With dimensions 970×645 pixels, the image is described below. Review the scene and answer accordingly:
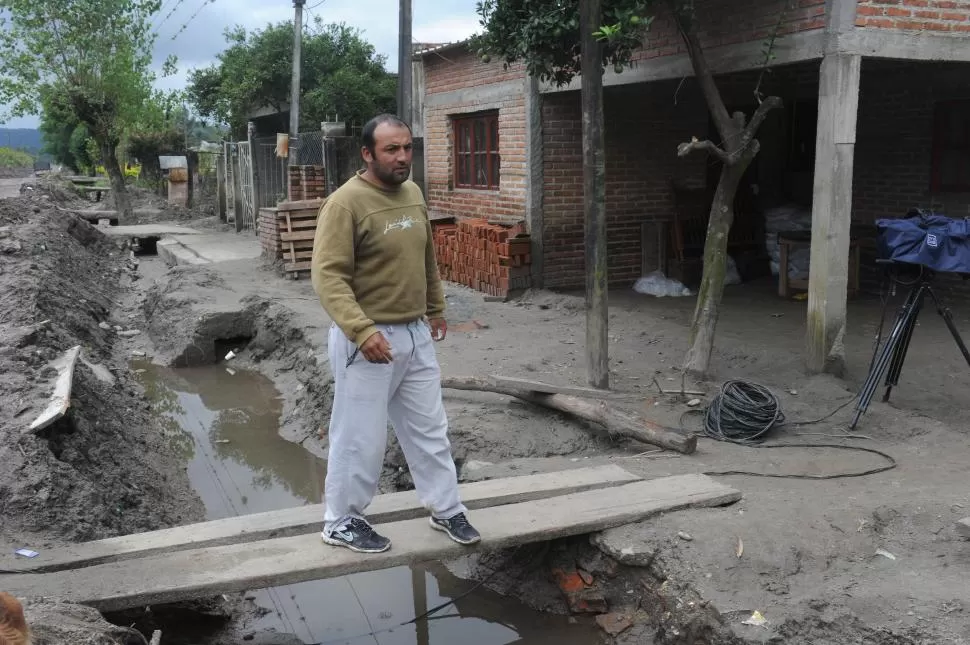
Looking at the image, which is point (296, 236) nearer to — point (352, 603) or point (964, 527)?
point (352, 603)

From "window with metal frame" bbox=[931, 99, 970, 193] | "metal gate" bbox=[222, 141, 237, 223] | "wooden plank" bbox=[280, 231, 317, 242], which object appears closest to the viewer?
"window with metal frame" bbox=[931, 99, 970, 193]

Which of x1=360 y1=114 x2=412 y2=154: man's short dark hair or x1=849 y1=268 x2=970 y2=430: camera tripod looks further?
x1=849 y1=268 x2=970 y2=430: camera tripod

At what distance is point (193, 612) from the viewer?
15.2 feet

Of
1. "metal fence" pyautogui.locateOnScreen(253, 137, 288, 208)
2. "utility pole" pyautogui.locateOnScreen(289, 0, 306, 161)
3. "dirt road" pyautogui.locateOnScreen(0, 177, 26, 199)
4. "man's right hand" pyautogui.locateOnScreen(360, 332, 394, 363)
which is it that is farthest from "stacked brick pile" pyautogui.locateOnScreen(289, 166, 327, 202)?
"man's right hand" pyautogui.locateOnScreen(360, 332, 394, 363)

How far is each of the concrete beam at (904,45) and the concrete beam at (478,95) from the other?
5.37 meters

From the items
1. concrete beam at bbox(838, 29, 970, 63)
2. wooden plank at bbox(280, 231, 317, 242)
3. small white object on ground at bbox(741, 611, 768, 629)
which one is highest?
concrete beam at bbox(838, 29, 970, 63)

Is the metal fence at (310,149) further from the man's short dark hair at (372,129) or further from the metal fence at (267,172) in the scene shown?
the man's short dark hair at (372,129)

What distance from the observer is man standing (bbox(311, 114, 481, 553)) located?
3.84 metres

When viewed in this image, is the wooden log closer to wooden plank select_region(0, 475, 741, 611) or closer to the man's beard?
wooden plank select_region(0, 475, 741, 611)

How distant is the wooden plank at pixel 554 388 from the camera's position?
22.4 ft

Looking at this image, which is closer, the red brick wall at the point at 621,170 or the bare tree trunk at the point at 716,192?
the bare tree trunk at the point at 716,192

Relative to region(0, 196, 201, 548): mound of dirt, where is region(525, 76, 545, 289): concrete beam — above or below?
above

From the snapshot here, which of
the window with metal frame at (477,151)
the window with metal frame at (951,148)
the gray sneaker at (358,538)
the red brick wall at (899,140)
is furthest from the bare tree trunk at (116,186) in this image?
the gray sneaker at (358,538)

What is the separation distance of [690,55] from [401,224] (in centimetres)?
446
